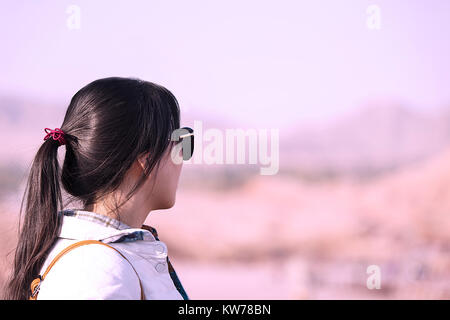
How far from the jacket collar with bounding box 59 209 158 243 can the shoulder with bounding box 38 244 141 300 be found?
2.3 inches

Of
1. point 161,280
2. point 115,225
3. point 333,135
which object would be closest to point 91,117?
point 115,225

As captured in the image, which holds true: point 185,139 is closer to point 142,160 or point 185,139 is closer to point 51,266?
point 142,160

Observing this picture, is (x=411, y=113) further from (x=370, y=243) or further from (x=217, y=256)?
(x=217, y=256)

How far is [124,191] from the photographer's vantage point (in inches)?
41.7

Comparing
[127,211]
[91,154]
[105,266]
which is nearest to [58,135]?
[91,154]

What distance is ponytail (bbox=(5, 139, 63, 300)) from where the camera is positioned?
983 mm

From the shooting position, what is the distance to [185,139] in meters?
1.16

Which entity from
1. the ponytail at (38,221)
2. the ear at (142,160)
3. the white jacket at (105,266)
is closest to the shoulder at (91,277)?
the white jacket at (105,266)

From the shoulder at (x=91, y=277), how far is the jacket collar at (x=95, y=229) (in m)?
0.06

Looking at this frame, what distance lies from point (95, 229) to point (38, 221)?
141 mm

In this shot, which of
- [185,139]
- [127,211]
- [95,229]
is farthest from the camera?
[185,139]

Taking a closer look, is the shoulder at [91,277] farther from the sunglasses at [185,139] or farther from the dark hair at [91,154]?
the sunglasses at [185,139]

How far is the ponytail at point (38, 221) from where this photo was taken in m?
0.98
